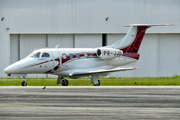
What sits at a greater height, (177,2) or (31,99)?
(177,2)

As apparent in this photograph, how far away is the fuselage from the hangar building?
360 inches

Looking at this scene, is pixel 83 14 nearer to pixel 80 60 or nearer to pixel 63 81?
pixel 80 60

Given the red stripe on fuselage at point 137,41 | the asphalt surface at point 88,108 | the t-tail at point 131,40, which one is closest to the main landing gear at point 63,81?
the t-tail at point 131,40

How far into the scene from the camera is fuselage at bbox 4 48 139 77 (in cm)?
2725

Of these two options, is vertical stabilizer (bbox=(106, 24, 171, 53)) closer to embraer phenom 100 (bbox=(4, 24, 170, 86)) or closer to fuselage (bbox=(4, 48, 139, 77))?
embraer phenom 100 (bbox=(4, 24, 170, 86))

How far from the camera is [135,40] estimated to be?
32.2 metres

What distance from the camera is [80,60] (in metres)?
29.7

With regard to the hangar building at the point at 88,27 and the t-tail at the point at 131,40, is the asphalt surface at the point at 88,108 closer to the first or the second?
the t-tail at the point at 131,40

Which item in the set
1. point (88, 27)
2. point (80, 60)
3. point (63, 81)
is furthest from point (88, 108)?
point (88, 27)

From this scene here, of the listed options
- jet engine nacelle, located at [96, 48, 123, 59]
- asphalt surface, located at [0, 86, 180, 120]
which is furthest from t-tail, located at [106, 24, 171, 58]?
asphalt surface, located at [0, 86, 180, 120]

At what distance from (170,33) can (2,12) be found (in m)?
16.9

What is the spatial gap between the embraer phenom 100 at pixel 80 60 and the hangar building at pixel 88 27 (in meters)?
8.41

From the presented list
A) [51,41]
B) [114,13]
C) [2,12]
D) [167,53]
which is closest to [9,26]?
[2,12]

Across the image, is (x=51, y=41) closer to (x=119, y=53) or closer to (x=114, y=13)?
(x=114, y=13)
